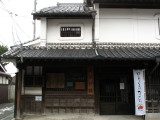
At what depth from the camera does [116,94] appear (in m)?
10.8

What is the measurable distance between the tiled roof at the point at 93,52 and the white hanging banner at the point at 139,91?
122 cm

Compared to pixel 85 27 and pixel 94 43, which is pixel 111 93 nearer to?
pixel 94 43

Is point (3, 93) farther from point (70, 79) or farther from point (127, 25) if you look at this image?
point (127, 25)

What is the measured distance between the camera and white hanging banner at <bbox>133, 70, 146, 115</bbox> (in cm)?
973

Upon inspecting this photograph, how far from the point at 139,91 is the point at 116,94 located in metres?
1.52

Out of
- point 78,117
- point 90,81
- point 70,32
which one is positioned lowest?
point 78,117

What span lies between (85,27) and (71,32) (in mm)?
1030

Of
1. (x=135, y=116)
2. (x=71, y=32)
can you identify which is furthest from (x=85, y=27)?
(x=135, y=116)

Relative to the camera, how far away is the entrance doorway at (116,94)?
10742mm

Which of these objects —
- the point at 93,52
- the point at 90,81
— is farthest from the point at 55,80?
the point at 93,52

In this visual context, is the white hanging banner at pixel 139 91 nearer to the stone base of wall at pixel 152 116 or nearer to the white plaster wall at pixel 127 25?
the stone base of wall at pixel 152 116

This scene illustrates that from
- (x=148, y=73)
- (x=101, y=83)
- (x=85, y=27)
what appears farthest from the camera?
(x=85, y=27)

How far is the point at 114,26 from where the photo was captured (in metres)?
11.8

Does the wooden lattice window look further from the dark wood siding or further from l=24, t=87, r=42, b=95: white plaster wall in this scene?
the dark wood siding
